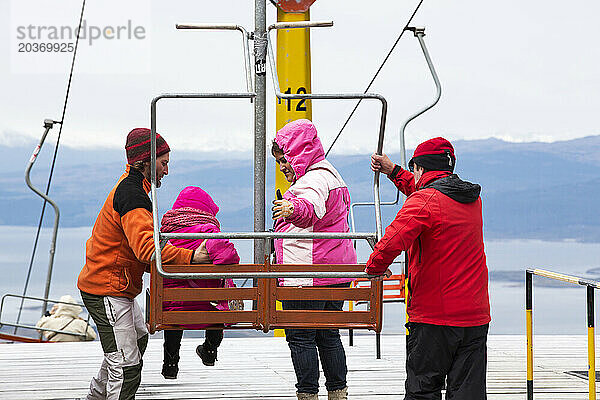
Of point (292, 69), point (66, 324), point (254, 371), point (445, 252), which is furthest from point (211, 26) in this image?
point (66, 324)

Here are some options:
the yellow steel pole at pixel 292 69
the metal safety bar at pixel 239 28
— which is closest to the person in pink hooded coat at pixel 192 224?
the metal safety bar at pixel 239 28

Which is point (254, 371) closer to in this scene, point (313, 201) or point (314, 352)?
point (314, 352)

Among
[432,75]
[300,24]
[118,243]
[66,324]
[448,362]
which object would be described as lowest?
[66,324]

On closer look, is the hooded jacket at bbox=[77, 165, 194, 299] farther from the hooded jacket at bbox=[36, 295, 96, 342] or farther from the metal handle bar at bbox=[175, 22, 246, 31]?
the hooded jacket at bbox=[36, 295, 96, 342]

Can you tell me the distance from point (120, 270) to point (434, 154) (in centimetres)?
129

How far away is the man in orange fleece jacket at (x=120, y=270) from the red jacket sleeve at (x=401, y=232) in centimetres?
89

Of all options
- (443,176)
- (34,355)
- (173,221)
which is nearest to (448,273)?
(443,176)

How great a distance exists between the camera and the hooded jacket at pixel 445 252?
3088mm

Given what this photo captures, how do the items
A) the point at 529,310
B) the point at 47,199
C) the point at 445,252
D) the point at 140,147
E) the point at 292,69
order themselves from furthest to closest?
the point at 47,199, the point at 292,69, the point at 529,310, the point at 140,147, the point at 445,252

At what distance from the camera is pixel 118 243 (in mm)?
3326

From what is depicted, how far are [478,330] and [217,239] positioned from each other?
103 cm

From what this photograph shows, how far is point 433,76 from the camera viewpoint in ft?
15.9

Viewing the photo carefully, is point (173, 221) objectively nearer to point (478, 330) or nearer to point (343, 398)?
point (343, 398)

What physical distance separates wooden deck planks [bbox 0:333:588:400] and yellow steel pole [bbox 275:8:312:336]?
3.85 feet
